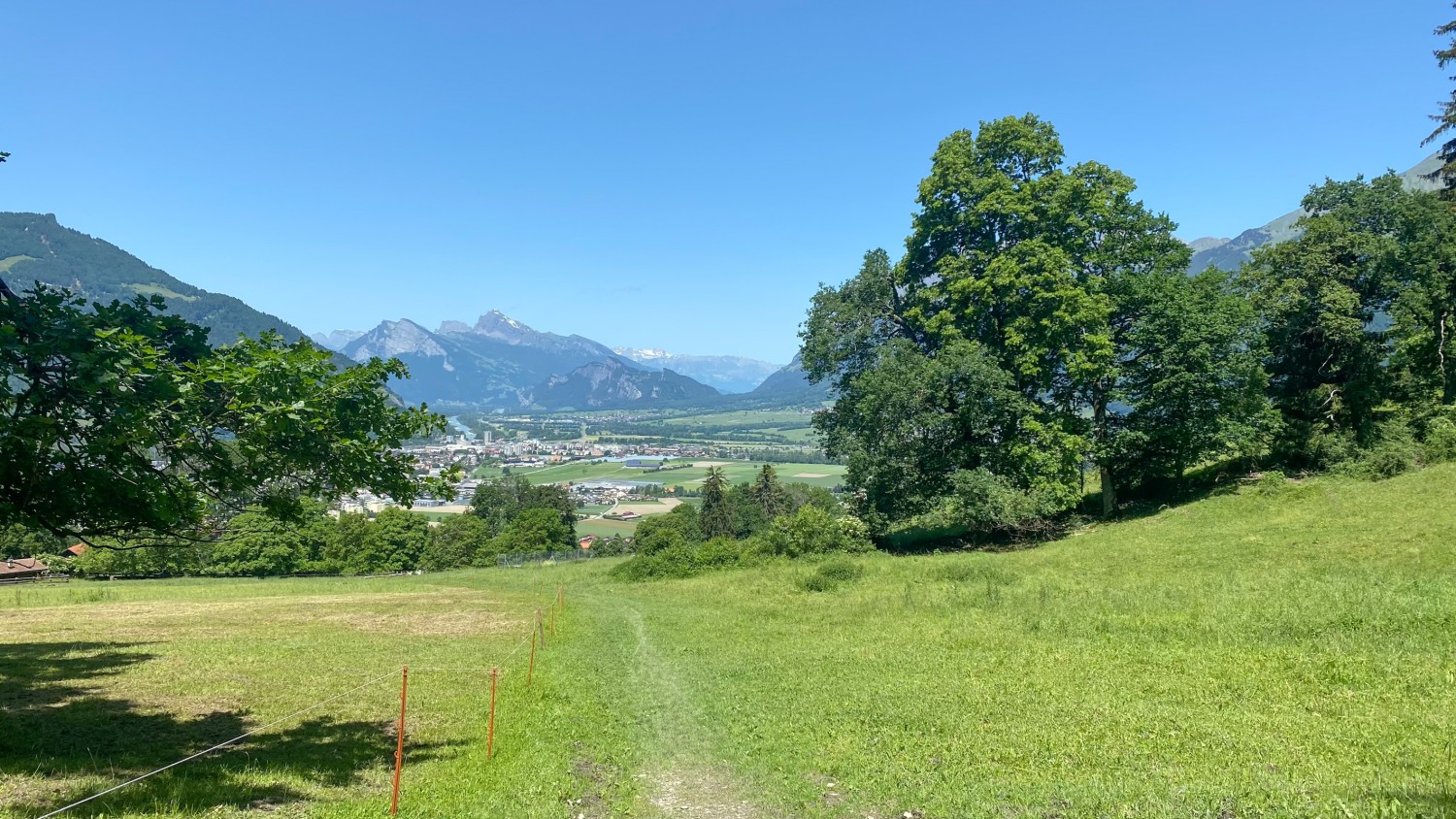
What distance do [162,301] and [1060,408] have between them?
108 ft

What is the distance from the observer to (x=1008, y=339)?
32094mm

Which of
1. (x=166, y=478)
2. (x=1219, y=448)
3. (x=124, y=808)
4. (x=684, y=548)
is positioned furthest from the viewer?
(x=684, y=548)

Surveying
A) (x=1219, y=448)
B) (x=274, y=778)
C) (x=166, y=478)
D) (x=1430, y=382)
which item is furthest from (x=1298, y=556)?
(x=166, y=478)

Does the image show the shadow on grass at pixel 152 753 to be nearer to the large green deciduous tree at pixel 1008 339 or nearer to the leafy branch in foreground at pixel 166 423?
the leafy branch in foreground at pixel 166 423

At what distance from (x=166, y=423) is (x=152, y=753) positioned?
5.38 metres

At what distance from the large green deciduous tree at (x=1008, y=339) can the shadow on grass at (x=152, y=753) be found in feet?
80.9

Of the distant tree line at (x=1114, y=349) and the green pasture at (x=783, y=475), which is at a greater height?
the distant tree line at (x=1114, y=349)

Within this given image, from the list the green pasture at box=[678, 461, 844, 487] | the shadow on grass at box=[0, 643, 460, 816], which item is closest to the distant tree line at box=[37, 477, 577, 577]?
→ the shadow on grass at box=[0, 643, 460, 816]

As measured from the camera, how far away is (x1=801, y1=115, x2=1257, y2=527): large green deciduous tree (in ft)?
102

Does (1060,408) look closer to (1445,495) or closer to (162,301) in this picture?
(1445,495)

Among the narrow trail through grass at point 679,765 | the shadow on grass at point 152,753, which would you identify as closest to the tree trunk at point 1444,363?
the narrow trail through grass at point 679,765

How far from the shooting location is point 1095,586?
68.8ft

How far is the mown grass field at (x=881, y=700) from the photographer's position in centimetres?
818

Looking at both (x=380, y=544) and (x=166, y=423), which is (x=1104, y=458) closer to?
(x=166, y=423)
